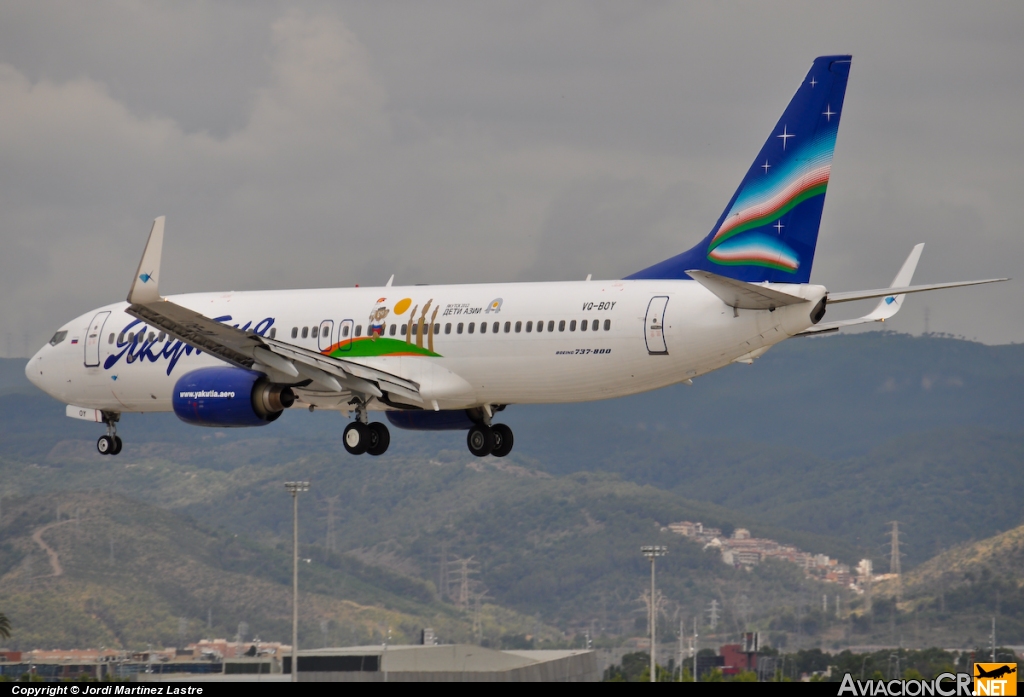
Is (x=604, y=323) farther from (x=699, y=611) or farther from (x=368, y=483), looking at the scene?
(x=368, y=483)

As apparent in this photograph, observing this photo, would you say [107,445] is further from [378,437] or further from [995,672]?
[995,672]

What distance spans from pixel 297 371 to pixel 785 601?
4261 inches

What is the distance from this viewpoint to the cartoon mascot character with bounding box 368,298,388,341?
1829 inches

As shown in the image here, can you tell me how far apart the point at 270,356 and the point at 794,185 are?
15.4 metres

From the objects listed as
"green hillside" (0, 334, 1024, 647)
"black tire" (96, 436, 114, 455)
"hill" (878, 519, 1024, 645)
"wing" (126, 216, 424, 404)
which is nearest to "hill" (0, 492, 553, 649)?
"green hillside" (0, 334, 1024, 647)

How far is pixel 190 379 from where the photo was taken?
46.4m

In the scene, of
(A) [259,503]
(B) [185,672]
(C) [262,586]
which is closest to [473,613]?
(C) [262,586]

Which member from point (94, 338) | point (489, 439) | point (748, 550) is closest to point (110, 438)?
point (94, 338)

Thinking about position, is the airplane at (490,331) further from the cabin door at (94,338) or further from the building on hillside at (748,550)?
the building on hillside at (748,550)

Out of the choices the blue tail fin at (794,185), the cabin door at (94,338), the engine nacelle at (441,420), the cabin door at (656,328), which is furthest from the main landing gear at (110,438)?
the blue tail fin at (794,185)

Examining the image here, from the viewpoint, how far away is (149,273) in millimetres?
40969

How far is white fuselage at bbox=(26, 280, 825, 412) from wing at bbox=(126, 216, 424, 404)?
2.33ft

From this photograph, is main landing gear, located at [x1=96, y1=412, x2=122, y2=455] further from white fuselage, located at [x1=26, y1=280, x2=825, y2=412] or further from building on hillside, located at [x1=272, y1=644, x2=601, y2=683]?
building on hillside, located at [x1=272, y1=644, x2=601, y2=683]

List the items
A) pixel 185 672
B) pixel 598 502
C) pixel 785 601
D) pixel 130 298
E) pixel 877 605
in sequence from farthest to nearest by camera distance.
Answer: pixel 598 502 < pixel 785 601 < pixel 877 605 < pixel 185 672 < pixel 130 298
